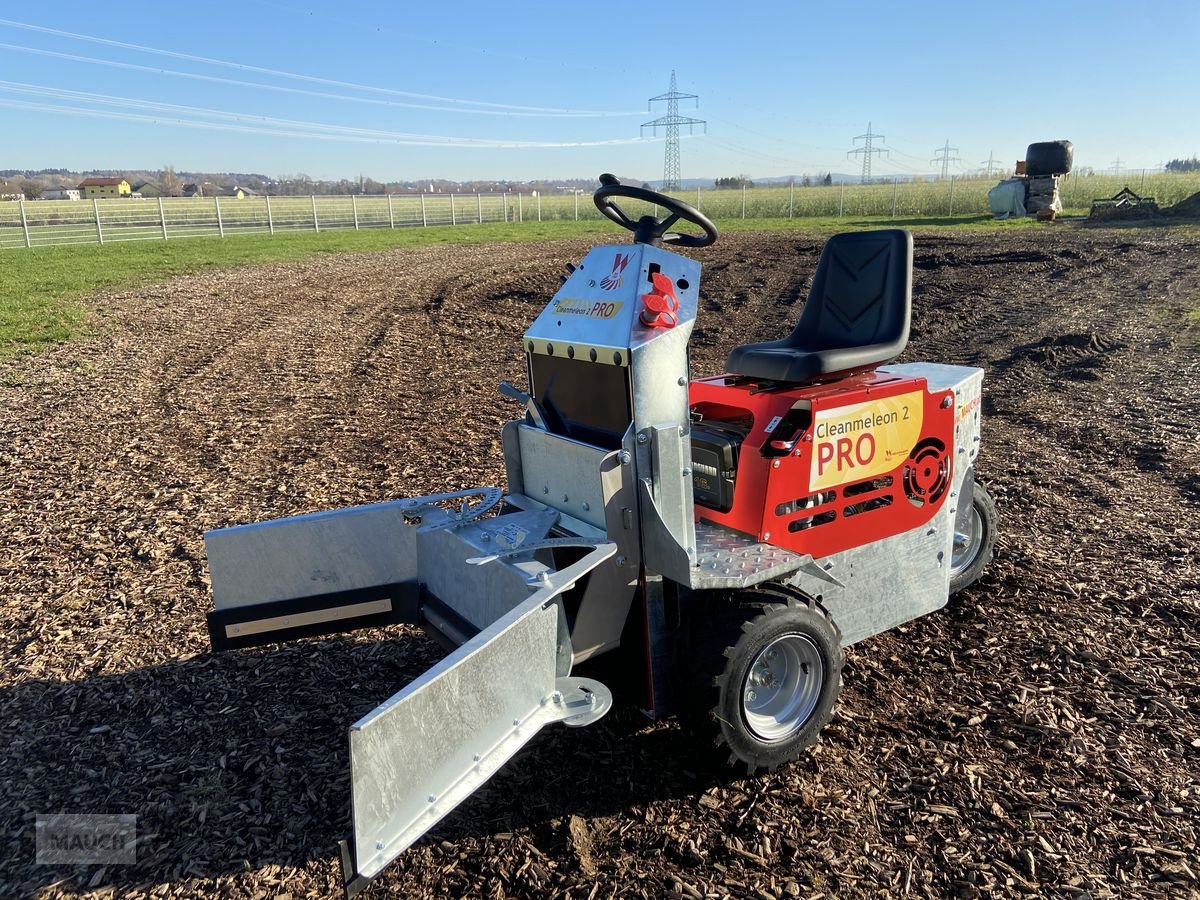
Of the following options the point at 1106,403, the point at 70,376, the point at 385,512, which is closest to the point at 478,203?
the point at 70,376

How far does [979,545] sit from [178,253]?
2074 centimetres

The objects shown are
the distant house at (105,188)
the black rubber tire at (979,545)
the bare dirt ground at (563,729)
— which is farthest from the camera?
the distant house at (105,188)

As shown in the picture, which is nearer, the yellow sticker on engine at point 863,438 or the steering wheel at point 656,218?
the steering wheel at point 656,218

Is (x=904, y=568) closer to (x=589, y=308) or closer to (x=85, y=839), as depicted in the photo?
(x=589, y=308)

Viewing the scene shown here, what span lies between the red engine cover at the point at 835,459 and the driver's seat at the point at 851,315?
103mm

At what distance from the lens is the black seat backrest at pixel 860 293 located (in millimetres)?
4016

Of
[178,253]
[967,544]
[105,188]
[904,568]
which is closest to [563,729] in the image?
[904,568]

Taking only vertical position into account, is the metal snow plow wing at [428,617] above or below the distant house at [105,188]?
below

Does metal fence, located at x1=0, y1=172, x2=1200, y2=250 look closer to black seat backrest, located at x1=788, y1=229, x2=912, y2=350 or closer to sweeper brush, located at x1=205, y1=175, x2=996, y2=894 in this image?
black seat backrest, located at x1=788, y1=229, x2=912, y2=350

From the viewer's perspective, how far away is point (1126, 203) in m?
27.1

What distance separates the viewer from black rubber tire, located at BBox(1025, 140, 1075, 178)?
88.4ft

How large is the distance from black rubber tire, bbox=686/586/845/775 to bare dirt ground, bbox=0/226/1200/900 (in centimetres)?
14

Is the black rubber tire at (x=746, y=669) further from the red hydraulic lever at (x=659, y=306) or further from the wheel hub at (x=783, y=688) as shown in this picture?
the red hydraulic lever at (x=659, y=306)

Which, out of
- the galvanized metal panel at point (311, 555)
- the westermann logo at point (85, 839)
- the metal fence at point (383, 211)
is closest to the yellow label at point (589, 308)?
the galvanized metal panel at point (311, 555)
